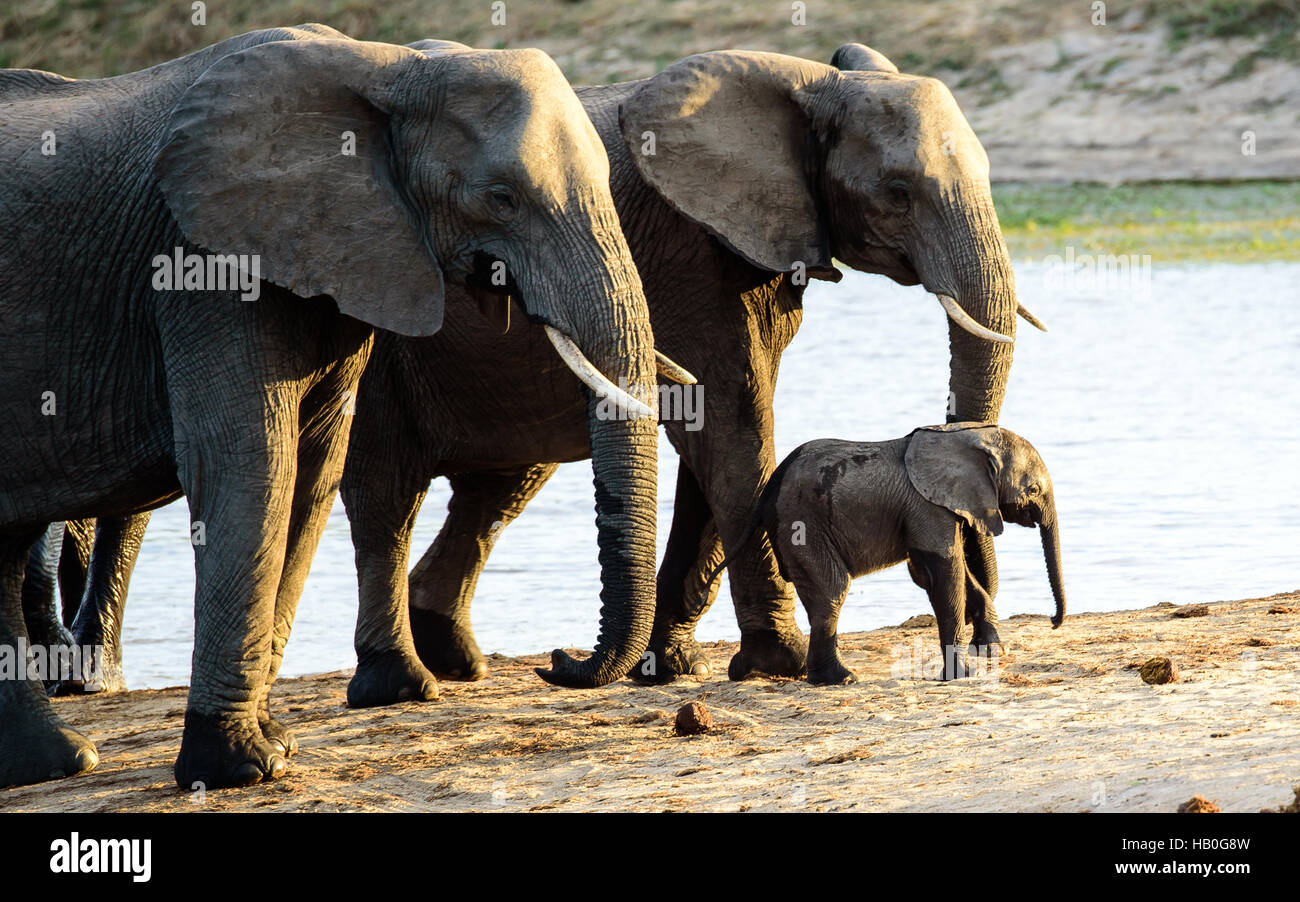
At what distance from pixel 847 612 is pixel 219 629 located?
422 centimetres

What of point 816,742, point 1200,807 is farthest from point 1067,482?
Result: point 1200,807

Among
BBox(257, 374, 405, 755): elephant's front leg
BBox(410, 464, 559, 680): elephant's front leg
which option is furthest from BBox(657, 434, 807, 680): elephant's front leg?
BBox(257, 374, 405, 755): elephant's front leg

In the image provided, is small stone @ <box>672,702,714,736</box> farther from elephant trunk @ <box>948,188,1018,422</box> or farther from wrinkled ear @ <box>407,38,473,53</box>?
wrinkled ear @ <box>407,38,473,53</box>

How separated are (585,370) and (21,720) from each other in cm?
227

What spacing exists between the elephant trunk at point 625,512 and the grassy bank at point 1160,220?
66.7ft

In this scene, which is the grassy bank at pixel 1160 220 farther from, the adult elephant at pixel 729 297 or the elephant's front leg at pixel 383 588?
the elephant's front leg at pixel 383 588

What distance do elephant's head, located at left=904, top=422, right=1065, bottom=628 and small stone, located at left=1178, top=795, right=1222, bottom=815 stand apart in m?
2.42

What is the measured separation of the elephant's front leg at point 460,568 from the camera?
28.6 feet

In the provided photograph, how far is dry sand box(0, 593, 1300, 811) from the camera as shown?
19.2 ft

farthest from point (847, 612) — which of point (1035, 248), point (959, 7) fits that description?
point (959, 7)

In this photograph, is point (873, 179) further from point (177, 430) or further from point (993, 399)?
point (177, 430)

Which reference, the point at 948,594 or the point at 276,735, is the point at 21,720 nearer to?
the point at 276,735

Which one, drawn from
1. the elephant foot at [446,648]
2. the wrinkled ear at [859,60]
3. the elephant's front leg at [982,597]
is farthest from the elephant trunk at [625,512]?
the wrinkled ear at [859,60]

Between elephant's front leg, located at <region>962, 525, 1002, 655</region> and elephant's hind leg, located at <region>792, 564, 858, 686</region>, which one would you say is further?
elephant's front leg, located at <region>962, 525, 1002, 655</region>
